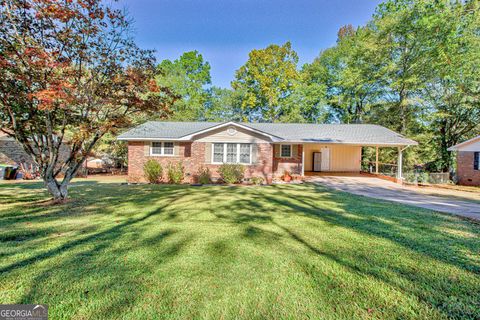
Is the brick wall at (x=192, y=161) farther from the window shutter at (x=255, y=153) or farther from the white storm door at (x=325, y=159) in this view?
the white storm door at (x=325, y=159)

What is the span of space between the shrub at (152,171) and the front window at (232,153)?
3522mm

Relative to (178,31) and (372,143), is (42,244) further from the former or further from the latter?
(178,31)

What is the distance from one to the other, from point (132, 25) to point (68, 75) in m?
2.84

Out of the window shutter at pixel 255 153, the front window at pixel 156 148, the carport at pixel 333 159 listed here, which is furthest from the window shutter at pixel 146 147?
the carport at pixel 333 159

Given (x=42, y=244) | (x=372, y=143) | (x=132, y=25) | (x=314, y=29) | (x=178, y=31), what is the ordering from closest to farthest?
(x=42, y=244) < (x=132, y=25) < (x=372, y=143) < (x=178, y=31) < (x=314, y=29)

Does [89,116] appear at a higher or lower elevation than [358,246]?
higher

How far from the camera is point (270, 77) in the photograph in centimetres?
2927

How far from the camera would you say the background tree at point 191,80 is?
32781 millimetres

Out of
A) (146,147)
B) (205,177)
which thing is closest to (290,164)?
(205,177)

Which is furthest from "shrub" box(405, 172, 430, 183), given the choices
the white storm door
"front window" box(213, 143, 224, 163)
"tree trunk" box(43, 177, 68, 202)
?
"tree trunk" box(43, 177, 68, 202)

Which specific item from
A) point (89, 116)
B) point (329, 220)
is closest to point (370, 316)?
point (329, 220)

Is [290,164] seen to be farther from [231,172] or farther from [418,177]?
[418,177]

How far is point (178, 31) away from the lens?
58.3 ft

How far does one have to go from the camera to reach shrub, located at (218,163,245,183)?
13.7m
